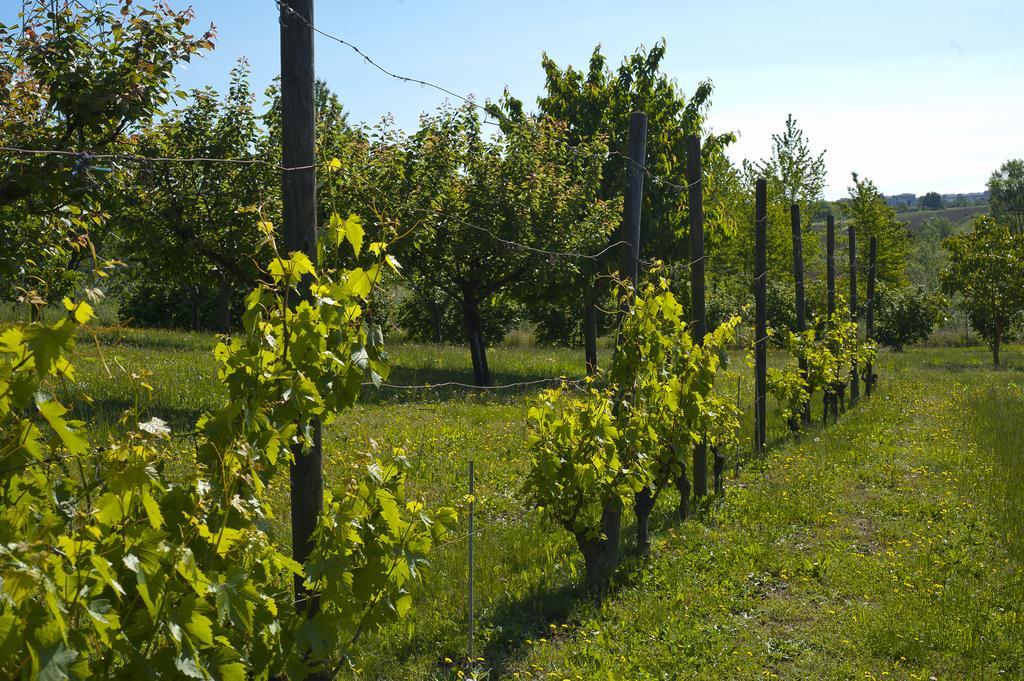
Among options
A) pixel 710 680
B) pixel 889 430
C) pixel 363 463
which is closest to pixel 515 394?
pixel 889 430

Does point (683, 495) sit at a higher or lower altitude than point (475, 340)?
lower

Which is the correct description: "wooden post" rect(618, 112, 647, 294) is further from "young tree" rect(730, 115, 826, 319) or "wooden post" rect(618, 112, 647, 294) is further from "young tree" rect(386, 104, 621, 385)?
"young tree" rect(730, 115, 826, 319)

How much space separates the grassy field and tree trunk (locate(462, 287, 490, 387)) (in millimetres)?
6433

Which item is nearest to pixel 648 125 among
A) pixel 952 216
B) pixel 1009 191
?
pixel 1009 191

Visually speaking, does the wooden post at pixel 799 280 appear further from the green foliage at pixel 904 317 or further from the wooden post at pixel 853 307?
the green foliage at pixel 904 317

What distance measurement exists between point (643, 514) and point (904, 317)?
4183 cm

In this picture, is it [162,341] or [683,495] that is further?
[162,341]

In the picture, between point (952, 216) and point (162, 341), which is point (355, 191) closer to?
point (162, 341)

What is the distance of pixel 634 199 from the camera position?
8773mm

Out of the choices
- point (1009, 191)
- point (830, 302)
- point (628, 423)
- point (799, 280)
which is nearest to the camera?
point (628, 423)

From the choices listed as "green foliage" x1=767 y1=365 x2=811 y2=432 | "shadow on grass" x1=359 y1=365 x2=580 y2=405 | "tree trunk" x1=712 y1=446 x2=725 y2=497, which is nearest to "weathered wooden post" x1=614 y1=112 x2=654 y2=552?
"tree trunk" x1=712 y1=446 x2=725 y2=497

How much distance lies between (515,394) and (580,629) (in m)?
13.2

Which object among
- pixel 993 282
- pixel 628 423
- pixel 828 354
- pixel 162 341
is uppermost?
pixel 993 282

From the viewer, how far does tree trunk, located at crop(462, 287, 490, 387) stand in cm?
2198
